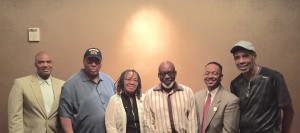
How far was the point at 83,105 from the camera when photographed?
2.79m

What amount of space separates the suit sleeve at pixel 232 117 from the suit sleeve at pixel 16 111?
177 centimetres

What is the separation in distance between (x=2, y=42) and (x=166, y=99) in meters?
1.91

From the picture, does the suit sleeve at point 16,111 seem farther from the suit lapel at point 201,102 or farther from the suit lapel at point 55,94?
the suit lapel at point 201,102

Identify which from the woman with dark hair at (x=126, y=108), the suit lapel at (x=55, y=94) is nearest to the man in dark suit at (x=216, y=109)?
the woman with dark hair at (x=126, y=108)

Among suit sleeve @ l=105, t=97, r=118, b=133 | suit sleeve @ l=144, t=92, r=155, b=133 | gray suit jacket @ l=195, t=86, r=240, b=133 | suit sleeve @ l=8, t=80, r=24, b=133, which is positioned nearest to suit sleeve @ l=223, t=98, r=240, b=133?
gray suit jacket @ l=195, t=86, r=240, b=133

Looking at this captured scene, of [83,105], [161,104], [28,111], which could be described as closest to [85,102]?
[83,105]

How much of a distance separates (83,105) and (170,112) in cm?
76

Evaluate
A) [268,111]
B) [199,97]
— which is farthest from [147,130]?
[268,111]

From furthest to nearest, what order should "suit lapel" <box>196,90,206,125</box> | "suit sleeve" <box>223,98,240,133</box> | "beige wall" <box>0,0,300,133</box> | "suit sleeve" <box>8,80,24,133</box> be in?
"beige wall" <box>0,0,300,133</box>, "suit sleeve" <box>8,80,24,133</box>, "suit lapel" <box>196,90,206,125</box>, "suit sleeve" <box>223,98,240,133</box>

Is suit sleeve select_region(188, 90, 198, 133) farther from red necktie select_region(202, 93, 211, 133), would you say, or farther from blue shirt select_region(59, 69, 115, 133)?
blue shirt select_region(59, 69, 115, 133)

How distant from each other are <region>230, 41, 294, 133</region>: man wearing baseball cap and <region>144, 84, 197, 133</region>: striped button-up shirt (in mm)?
452

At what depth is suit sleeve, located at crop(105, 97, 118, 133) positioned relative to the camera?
2.67m

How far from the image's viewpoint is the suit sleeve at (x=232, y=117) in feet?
8.48

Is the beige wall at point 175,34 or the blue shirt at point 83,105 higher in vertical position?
the beige wall at point 175,34
